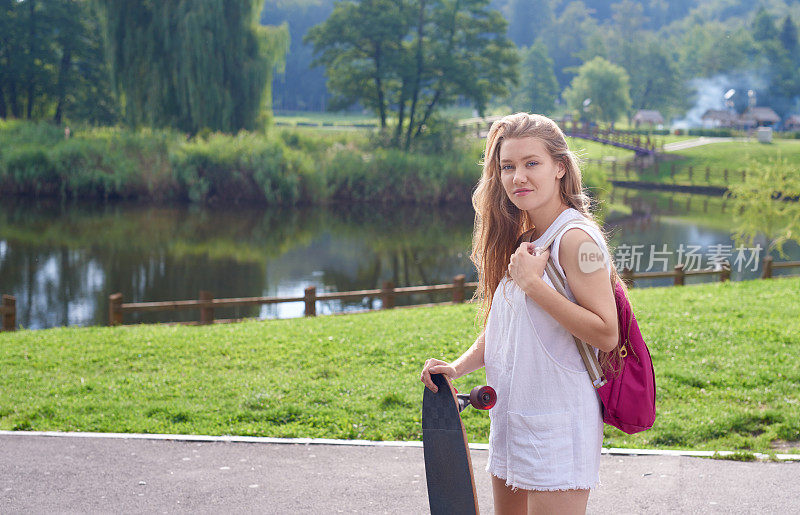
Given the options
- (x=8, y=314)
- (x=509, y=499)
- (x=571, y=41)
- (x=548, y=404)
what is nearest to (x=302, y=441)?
(x=509, y=499)

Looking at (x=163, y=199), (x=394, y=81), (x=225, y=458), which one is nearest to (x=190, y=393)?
(x=225, y=458)

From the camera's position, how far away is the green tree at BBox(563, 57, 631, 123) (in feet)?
225

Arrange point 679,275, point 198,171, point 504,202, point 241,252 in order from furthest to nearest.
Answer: point 198,171, point 241,252, point 679,275, point 504,202

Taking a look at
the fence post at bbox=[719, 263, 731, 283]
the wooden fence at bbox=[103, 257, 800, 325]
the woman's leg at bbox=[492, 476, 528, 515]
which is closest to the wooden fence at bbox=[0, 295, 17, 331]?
the wooden fence at bbox=[103, 257, 800, 325]

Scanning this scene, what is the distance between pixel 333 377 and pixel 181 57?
30491 mm

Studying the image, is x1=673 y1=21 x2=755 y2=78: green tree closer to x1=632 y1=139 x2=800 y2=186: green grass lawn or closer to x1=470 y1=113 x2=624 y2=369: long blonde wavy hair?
x1=632 y1=139 x2=800 y2=186: green grass lawn

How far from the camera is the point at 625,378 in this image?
8.57 ft

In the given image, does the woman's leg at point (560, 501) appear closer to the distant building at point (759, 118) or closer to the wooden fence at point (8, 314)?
the wooden fence at point (8, 314)

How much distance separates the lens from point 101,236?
25.3m

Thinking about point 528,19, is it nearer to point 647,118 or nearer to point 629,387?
point 647,118

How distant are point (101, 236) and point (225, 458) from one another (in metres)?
21.6

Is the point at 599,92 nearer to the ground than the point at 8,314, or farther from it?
farther from it

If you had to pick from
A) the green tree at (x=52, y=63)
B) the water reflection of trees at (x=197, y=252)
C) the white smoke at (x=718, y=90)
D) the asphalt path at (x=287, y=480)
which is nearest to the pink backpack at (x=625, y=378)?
the asphalt path at (x=287, y=480)

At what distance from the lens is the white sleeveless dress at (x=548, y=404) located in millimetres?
2512
